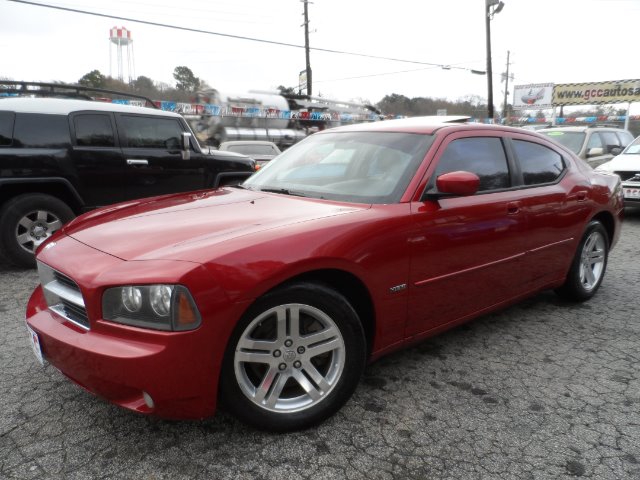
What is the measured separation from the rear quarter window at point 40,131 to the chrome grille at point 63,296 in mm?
3528

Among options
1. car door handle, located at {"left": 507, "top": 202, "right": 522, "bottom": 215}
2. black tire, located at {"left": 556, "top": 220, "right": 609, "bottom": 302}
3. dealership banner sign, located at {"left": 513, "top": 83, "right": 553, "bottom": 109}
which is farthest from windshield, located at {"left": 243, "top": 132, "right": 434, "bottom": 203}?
dealership banner sign, located at {"left": 513, "top": 83, "right": 553, "bottom": 109}

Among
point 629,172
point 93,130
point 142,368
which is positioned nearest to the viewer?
point 142,368

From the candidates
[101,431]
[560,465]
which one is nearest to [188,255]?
[101,431]

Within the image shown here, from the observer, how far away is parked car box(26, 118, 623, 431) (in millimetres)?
1985

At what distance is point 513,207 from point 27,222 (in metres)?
4.94

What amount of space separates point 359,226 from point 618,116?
55.9 meters

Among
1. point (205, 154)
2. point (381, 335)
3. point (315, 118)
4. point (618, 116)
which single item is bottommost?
point (381, 335)

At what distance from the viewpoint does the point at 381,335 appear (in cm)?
264

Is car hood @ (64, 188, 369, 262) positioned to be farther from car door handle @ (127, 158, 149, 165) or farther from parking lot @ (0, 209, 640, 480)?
car door handle @ (127, 158, 149, 165)

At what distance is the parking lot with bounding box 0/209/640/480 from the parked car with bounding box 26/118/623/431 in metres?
0.23

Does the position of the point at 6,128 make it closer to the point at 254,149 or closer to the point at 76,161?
the point at 76,161

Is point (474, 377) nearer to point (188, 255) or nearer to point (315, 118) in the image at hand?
point (188, 255)

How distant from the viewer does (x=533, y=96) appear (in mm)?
46812

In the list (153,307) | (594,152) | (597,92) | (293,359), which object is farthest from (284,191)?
(597,92)
